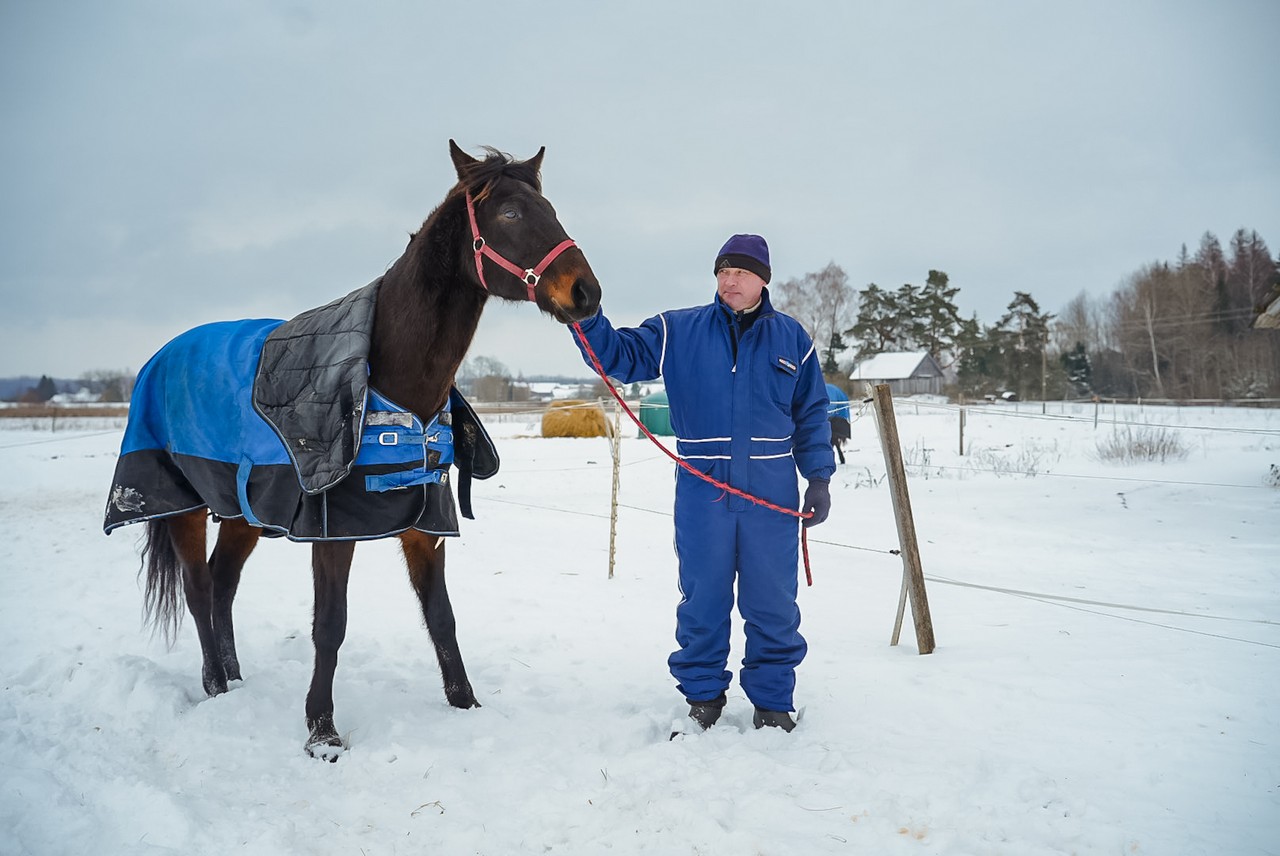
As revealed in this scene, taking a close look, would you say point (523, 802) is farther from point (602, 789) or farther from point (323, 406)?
point (323, 406)

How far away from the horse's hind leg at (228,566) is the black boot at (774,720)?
2.32 meters

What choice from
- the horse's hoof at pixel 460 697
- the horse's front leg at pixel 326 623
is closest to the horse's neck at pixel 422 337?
the horse's front leg at pixel 326 623

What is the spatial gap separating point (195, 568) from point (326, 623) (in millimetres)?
1059

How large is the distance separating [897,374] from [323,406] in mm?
38360

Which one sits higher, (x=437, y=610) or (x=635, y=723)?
(x=437, y=610)

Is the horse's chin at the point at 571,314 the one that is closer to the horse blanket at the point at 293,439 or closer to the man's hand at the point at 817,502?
the horse blanket at the point at 293,439

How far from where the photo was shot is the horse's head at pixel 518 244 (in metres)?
2.25

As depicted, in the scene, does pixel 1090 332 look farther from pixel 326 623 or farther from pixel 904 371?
pixel 326 623

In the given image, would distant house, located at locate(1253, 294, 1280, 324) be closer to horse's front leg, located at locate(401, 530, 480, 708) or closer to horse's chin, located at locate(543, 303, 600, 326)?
horse's chin, located at locate(543, 303, 600, 326)

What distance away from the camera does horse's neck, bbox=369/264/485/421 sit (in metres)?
2.49

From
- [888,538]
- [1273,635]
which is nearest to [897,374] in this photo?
[888,538]

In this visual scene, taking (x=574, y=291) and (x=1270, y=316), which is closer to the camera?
(x=574, y=291)

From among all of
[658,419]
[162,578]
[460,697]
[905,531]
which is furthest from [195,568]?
[658,419]

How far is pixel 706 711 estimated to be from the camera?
2584mm
